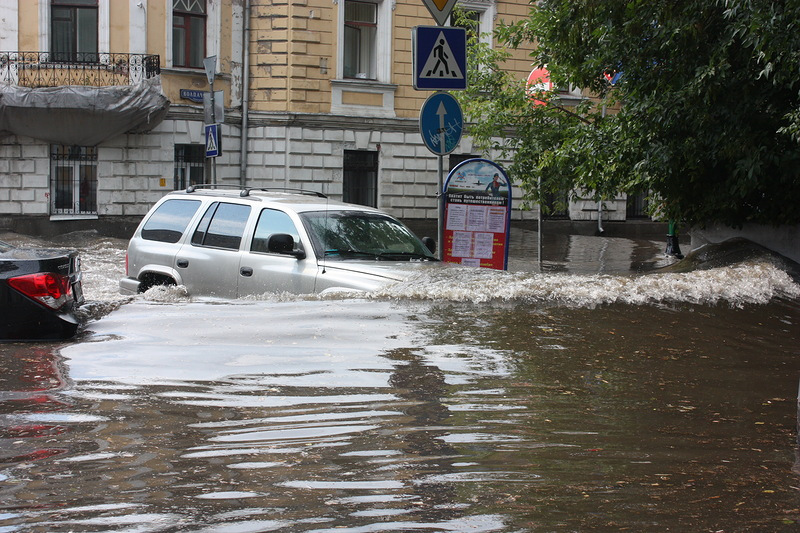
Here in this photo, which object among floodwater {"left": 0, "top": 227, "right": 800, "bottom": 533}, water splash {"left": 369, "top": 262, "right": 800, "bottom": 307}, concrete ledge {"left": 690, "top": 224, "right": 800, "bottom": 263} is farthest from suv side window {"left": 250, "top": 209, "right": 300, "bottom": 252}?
concrete ledge {"left": 690, "top": 224, "right": 800, "bottom": 263}

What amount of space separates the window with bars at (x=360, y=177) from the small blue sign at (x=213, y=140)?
288 inches

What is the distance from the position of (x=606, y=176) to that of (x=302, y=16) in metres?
12.8

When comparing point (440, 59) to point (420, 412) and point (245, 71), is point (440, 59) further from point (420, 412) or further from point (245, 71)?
point (245, 71)

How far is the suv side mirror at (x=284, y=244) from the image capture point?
8.25 meters

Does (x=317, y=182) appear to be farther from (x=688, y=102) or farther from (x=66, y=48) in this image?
(x=688, y=102)

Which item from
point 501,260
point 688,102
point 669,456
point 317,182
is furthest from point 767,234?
point 317,182

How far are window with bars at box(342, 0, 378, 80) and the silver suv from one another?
1514 centimetres

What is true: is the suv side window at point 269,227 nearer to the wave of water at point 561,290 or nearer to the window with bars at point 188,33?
the wave of water at point 561,290

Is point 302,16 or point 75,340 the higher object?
point 302,16

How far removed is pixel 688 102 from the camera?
10.6m

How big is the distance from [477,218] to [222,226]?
3.07m

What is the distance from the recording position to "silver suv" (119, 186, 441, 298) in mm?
8148

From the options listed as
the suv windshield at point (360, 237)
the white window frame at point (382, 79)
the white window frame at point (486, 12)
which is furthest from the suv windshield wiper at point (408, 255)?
the white window frame at point (486, 12)

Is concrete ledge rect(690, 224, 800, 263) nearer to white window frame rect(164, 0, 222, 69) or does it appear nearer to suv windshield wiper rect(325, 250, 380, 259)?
suv windshield wiper rect(325, 250, 380, 259)
